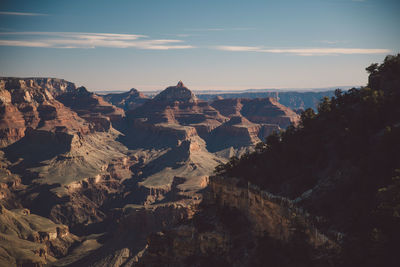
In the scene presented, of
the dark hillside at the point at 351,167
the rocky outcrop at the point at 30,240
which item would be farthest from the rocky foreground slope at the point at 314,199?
the rocky outcrop at the point at 30,240

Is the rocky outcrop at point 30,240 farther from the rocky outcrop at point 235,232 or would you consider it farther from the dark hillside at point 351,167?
the dark hillside at point 351,167

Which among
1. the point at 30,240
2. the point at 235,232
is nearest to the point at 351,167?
the point at 235,232

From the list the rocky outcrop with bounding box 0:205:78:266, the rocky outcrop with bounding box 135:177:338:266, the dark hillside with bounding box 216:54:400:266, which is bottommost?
the rocky outcrop with bounding box 0:205:78:266

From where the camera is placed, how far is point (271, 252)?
119 feet

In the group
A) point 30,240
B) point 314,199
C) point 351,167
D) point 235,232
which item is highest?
point 351,167

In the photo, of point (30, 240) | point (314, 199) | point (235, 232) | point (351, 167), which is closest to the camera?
point (314, 199)

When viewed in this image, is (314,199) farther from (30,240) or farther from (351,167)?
(30,240)

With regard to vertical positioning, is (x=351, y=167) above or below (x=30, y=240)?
above

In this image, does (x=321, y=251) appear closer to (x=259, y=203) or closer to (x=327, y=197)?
(x=327, y=197)

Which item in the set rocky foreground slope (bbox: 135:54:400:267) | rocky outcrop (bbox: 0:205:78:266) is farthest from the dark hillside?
rocky outcrop (bbox: 0:205:78:266)

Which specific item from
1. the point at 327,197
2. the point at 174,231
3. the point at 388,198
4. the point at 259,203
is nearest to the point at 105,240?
the point at 174,231

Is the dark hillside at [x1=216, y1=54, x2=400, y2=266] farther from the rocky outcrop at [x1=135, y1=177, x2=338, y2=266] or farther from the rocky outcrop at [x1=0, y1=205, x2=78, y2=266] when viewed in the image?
the rocky outcrop at [x1=0, y1=205, x2=78, y2=266]

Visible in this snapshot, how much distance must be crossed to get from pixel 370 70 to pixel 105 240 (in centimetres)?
9525

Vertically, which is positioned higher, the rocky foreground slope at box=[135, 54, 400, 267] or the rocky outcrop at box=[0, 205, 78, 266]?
the rocky foreground slope at box=[135, 54, 400, 267]
